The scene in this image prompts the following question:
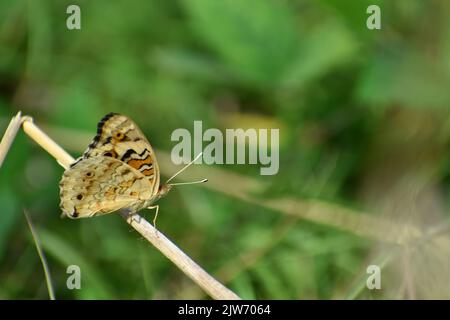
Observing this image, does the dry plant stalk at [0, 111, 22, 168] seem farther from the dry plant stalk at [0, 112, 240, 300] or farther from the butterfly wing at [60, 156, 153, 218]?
the butterfly wing at [60, 156, 153, 218]

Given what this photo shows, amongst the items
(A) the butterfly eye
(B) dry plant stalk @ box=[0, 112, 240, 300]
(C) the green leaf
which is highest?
(C) the green leaf

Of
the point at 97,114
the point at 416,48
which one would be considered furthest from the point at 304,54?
the point at 97,114

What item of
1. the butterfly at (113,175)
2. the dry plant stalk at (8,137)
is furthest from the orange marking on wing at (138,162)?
the dry plant stalk at (8,137)

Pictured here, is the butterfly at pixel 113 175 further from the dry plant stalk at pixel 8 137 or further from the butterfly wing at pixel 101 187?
the dry plant stalk at pixel 8 137

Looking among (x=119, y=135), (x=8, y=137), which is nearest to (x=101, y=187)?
(x=119, y=135)

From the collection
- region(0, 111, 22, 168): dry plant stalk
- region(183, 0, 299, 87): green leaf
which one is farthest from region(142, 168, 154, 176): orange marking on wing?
region(183, 0, 299, 87): green leaf

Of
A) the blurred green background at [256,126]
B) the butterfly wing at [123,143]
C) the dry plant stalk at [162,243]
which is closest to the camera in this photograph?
the dry plant stalk at [162,243]

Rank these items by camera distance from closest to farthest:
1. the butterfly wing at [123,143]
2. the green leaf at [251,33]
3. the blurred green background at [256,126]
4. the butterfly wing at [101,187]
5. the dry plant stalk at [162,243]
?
the dry plant stalk at [162,243]
the butterfly wing at [101,187]
the butterfly wing at [123,143]
the blurred green background at [256,126]
the green leaf at [251,33]
